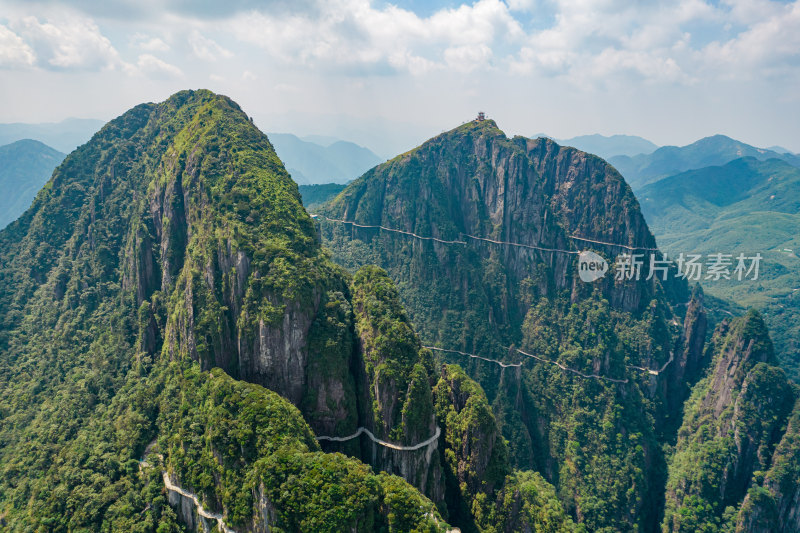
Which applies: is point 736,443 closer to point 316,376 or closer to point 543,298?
point 543,298

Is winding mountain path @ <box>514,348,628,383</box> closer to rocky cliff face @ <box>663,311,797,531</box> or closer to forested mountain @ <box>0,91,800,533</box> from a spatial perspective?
forested mountain @ <box>0,91,800,533</box>

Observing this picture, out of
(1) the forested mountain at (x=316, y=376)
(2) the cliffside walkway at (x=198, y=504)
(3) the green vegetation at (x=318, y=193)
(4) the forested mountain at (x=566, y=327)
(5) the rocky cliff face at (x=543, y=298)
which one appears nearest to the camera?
(2) the cliffside walkway at (x=198, y=504)

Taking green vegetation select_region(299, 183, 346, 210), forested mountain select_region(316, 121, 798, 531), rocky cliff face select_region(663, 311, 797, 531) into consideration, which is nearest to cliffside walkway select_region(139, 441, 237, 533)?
forested mountain select_region(316, 121, 798, 531)

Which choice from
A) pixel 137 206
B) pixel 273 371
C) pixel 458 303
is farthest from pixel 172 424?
pixel 458 303

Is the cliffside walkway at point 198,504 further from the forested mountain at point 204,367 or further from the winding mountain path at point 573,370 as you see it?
the winding mountain path at point 573,370

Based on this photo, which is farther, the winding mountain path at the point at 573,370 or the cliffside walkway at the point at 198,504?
the winding mountain path at the point at 573,370

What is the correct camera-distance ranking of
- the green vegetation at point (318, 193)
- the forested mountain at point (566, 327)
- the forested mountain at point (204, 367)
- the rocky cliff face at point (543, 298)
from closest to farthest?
the forested mountain at point (204, 367) → the forested mountain at point (566, 327) → the rocky cliff face at point (543, 298) → the green vegetation at point (318, 193)

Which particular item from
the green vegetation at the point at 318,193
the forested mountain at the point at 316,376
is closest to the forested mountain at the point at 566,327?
the forested mountain at the point at 316,376

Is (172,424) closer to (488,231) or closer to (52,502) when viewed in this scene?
(52,502)

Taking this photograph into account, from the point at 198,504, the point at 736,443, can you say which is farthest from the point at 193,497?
the point at 736,443
